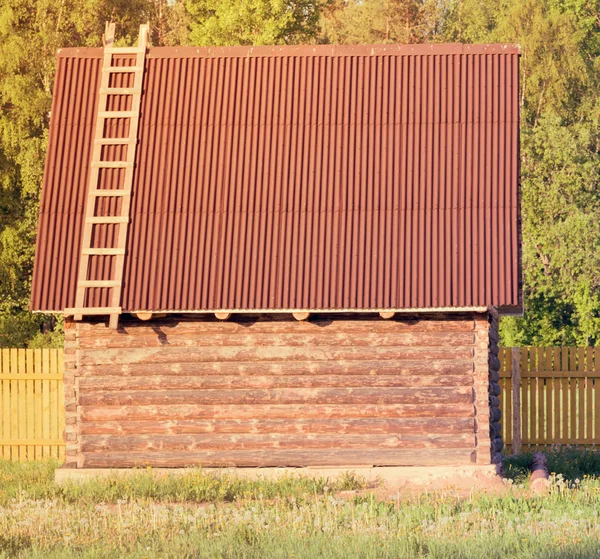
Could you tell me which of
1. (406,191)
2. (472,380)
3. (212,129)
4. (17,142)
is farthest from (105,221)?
(17,142)

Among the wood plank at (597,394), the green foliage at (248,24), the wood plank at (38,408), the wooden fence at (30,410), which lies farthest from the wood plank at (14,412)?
the green foliage at (248,24)

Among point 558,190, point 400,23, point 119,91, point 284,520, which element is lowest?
point 284,520

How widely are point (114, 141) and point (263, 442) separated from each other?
4359 mm

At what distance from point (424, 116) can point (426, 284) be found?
2.64 m

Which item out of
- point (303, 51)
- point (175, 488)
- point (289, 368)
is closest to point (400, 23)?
point (303, 51)

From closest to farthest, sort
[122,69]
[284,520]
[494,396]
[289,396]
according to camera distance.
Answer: [284,520]
[289,396]
[494,396]
[122,69]

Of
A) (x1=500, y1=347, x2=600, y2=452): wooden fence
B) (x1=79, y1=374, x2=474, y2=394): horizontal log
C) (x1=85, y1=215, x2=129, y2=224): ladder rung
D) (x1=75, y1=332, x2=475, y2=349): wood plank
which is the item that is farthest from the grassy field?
(x1=500, y1=347, x2=600, y2=452): wooden fence

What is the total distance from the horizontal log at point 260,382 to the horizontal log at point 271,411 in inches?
9.3

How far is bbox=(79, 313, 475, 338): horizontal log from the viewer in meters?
16.4

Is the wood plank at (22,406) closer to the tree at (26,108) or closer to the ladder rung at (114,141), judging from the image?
the ladder rung at (114,141)

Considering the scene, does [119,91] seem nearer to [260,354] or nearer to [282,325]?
[282,325]

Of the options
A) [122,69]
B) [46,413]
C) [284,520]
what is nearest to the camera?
[284,520]

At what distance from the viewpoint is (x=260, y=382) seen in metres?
16.5

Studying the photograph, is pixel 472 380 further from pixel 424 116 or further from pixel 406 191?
pixel 424 116
